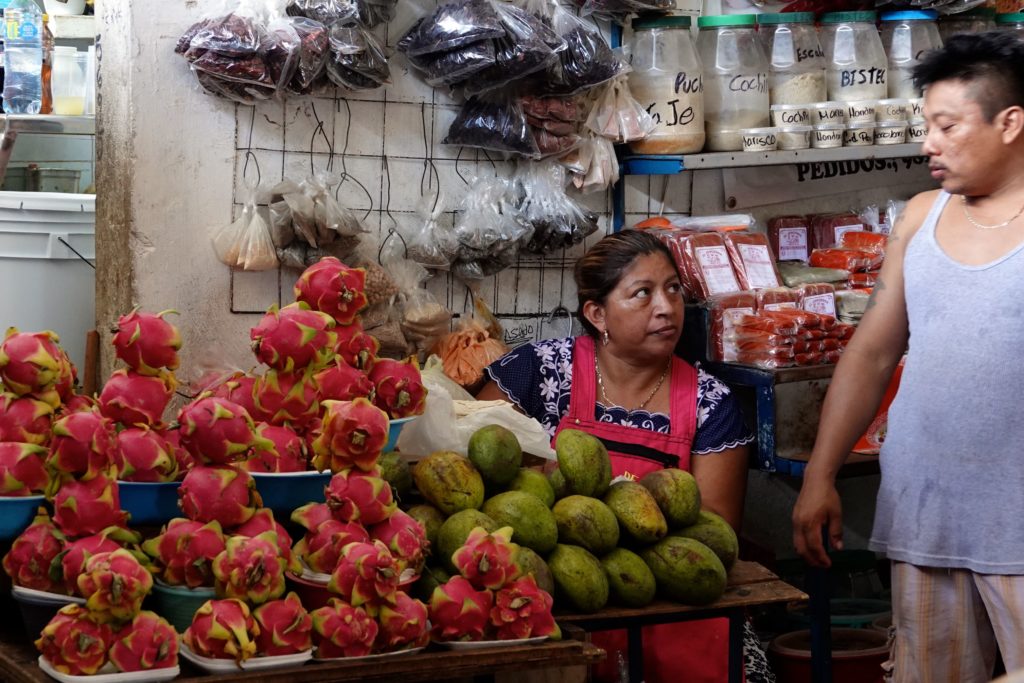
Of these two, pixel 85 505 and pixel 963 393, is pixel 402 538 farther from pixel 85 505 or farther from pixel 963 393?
pixel 963 393

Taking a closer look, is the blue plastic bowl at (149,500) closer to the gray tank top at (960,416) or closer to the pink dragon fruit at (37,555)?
the pink dragon fruit at (37,555)

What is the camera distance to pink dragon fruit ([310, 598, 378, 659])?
1.39 m

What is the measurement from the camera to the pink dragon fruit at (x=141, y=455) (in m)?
1.47

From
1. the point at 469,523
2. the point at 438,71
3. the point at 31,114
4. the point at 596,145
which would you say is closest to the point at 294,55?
the point at 438,71

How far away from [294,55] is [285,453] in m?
1.36

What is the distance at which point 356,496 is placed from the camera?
146 centimetres

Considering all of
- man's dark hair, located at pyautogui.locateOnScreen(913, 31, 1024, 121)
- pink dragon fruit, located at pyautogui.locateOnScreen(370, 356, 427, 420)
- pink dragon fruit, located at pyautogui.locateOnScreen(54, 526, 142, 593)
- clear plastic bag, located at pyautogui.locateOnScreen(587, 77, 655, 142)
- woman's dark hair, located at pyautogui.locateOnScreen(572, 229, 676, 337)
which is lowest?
pink dragon fruit, located at pyautogui.locateOnScreen(54, 526, 142, 593)

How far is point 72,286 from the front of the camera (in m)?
3.05

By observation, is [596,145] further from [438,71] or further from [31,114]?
[31,114]

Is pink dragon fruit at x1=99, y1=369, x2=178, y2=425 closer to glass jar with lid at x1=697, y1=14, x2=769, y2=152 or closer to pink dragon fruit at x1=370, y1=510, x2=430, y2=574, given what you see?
pink dragon fruit at x1=370, y1=510, x2=430, y2=574

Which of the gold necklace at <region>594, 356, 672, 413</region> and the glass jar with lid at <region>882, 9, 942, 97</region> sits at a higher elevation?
the glass jar with lid at <region>882, 9, 942, 97</region>

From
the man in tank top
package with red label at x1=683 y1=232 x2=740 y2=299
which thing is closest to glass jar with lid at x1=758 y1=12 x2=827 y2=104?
package with red label at x1=683 y1=232 x2=740 y2=299

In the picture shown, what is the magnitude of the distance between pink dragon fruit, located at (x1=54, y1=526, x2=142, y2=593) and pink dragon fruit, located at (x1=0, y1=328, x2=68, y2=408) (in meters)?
0.20

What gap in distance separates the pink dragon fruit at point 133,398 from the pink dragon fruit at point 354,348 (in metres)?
0.24
